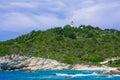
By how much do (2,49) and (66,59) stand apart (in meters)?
32.0

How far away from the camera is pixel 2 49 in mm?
165750

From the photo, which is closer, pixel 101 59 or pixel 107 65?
pixel 107 65

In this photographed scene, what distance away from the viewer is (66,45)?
560 ft

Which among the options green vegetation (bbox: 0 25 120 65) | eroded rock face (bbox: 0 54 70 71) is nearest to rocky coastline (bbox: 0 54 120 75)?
eroded rock face (bbox: 0 54 70 71)

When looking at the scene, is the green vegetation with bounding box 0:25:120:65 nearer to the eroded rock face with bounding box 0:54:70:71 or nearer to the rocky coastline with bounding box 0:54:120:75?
the rocky coastline with bounding box 0:54:120:75

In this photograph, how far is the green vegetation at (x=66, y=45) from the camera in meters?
154

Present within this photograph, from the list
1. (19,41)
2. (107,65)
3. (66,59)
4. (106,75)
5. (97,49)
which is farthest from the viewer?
(19,41)

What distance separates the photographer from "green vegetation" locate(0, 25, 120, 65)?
154 m

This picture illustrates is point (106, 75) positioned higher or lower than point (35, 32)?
lower

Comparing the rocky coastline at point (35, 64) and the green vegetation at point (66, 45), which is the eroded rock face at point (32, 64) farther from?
the green vegetation at point (66, 45)

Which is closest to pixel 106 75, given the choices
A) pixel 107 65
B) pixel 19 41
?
pixel 107 65

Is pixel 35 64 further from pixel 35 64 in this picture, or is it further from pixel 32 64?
pixel 32 64

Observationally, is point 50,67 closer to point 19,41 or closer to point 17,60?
point 17,60

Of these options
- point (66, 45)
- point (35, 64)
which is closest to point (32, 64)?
point (35, 64)
